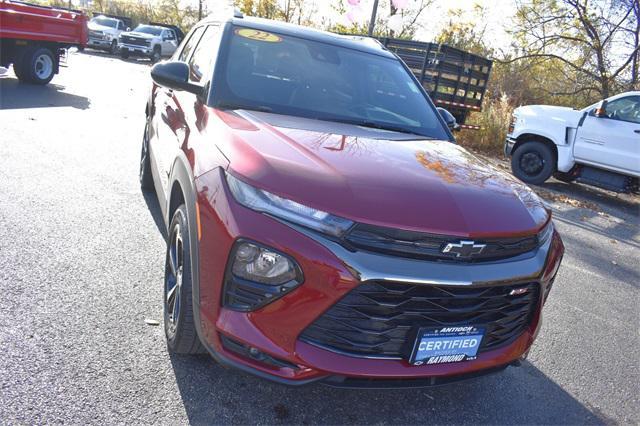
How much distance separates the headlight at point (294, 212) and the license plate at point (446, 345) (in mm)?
559

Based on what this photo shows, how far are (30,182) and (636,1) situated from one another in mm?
17183

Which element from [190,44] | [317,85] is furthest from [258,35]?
[190,44]

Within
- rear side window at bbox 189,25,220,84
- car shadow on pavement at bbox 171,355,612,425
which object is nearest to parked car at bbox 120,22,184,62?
rear side window at bbox 189,25,220,84

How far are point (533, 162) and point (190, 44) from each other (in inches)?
279

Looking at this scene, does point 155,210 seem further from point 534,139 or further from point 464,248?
point 534,139

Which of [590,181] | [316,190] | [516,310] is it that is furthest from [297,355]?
[590,181]

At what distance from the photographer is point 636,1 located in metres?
15.0

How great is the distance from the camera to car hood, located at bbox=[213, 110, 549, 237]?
199 cm

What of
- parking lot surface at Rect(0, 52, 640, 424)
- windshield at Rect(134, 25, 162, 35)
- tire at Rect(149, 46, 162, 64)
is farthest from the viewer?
windshield at Rect(134, 25, 162, 35)

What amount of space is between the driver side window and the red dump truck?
11.5m

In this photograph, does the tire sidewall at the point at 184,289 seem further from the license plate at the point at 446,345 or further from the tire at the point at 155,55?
the tire at the point at 155,55

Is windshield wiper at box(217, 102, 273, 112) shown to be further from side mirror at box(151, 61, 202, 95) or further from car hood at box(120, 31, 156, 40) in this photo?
car hood at box(120, 31, 156, 40)

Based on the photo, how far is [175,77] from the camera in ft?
9.73

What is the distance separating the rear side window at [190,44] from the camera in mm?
4102
